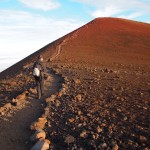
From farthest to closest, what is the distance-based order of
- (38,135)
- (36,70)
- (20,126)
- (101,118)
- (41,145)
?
(36,70) → (101,118) → (20,126) → (38,135) → (41,145)

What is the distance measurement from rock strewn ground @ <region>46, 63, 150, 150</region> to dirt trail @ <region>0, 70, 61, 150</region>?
58 centimetres

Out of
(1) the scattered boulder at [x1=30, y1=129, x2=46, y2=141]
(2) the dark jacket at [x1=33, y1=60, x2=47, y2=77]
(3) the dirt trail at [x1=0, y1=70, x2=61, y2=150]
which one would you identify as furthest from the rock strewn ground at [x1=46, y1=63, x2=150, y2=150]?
(2) the dark jacket at [x1=33, y1=60, x2=47, y2=77]

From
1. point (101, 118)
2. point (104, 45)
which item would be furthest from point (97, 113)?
point (104, 45)

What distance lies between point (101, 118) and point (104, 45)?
29722mm

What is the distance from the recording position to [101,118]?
9.38 m

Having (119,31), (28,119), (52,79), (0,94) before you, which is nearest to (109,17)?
(119,31)

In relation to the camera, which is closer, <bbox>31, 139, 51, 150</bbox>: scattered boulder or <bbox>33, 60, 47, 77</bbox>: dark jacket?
<bbox>31, 139, 51, 150</bbox>: scattered boulder

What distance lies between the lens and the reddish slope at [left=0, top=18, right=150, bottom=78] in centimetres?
3182

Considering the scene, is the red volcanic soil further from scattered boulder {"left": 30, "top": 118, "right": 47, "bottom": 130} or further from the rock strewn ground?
scattered boulder {"left": 30, "top": 118, "right": 47, "bottom": 130}

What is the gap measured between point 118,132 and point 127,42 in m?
33.4

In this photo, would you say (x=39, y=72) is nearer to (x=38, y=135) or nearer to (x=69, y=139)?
(x=38, y=135)

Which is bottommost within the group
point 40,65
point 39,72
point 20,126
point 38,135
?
point 20,126

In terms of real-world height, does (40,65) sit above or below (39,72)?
above

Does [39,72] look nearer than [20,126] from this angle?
No
